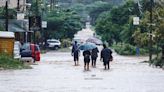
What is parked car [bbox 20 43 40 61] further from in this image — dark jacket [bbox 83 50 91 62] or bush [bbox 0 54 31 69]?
dark jacket [bbox 83 50 91 62]

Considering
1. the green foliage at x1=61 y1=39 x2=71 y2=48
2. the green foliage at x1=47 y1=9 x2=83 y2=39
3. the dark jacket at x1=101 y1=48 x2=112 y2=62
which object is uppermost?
the dark jacket at x1=101 y1=48 x2=112 y2=62

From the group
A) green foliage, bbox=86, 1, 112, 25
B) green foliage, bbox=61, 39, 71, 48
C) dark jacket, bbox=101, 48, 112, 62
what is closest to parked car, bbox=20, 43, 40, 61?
dark jacket, bbox=101, 48, 112, 62

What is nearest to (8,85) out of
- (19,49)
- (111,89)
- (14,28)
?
(111,89)

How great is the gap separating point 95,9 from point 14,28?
12283 cm

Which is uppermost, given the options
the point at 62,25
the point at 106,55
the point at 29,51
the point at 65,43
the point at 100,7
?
the point at 106,55

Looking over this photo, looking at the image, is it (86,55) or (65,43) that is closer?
(86,55)

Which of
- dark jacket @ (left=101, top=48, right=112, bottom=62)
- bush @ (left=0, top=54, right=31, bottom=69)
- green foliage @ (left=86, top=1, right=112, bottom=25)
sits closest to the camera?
bush @ (left=0, top=54, right=31, bottom=69)

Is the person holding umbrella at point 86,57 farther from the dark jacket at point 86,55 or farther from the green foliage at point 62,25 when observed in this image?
the green foliage at point 62,25

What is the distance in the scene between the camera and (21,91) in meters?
21.7

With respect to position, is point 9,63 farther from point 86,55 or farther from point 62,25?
point 62,25

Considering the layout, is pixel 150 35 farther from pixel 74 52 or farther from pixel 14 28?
pixel 14 28

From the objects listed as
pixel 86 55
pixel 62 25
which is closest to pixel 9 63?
pixel 86 55

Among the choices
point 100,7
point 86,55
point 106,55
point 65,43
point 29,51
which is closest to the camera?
point 86,55

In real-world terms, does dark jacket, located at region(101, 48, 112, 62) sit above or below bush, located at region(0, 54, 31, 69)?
above
